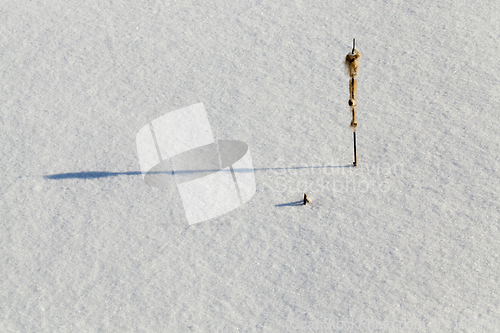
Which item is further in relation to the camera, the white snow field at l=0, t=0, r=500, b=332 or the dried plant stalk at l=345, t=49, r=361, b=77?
the white snow field at l=0, t=0, r=500, b=332

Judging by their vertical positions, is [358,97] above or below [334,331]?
→ above

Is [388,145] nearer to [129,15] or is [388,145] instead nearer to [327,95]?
[327,95]

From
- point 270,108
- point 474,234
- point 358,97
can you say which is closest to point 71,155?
point 270,108

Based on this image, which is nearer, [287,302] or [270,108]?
[287,302]

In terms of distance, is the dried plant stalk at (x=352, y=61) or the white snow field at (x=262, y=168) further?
the white snow field at (x=262, y=168)

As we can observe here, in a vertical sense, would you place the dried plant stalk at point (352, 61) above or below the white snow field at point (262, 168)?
above

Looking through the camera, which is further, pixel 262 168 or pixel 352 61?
pixel 262 168

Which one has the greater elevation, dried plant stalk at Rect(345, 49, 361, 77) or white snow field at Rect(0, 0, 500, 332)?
dried plant stalk at Rect(345, 49, 361, 77)

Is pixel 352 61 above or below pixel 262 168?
above
